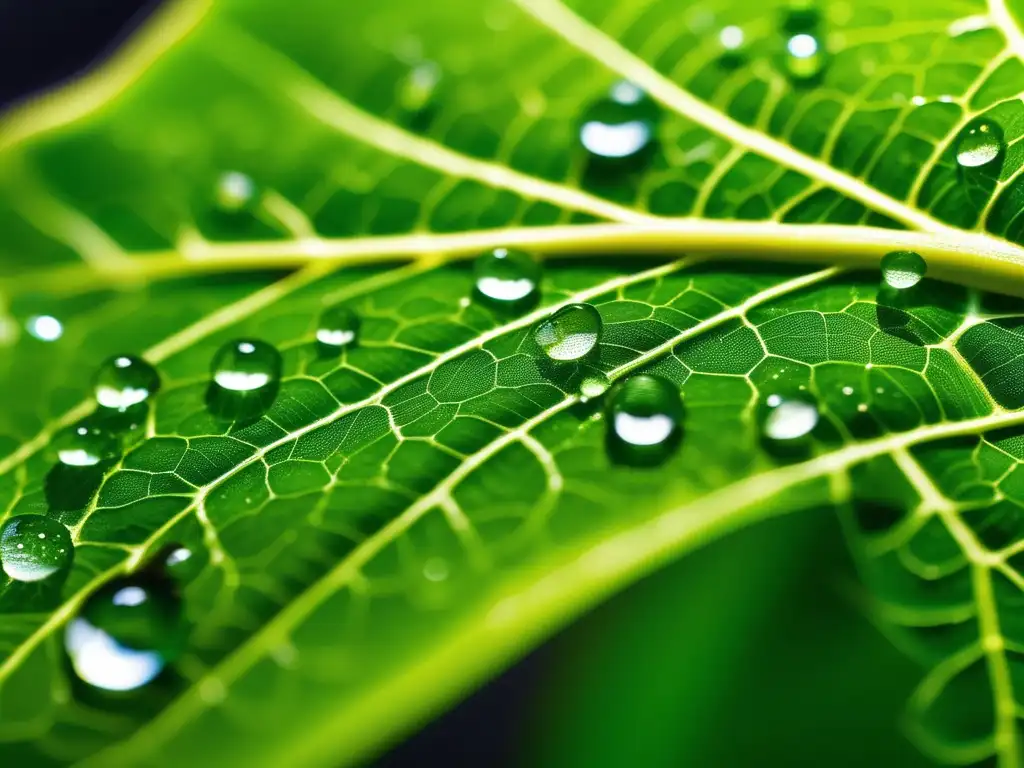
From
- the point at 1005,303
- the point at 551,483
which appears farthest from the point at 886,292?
the point at 551,483

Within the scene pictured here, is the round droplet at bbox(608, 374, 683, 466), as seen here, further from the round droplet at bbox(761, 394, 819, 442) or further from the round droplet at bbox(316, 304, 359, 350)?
the round droplet at bbox(316, 304, 359, 350)

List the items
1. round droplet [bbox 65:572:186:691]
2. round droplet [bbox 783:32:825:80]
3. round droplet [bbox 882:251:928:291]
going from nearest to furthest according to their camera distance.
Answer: round droplet [bbox 65:572:186:691] → round droplet [bbox 882:251:928:291] → round droplet [bbox 783:32:825:80]

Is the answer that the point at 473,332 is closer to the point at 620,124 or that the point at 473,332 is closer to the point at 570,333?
the point at 570,333

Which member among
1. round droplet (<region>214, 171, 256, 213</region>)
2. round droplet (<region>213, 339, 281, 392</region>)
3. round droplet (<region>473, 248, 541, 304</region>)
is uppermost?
round droplet (<region>214, 171, 256, 213</region>)

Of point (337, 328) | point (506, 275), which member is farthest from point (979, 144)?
point (337, 328)

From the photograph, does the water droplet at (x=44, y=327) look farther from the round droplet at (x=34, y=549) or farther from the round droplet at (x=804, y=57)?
the round droplet at (x=804, y=57)

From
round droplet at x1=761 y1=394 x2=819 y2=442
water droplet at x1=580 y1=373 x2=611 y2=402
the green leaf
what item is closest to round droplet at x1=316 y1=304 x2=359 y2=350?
the green leaf
